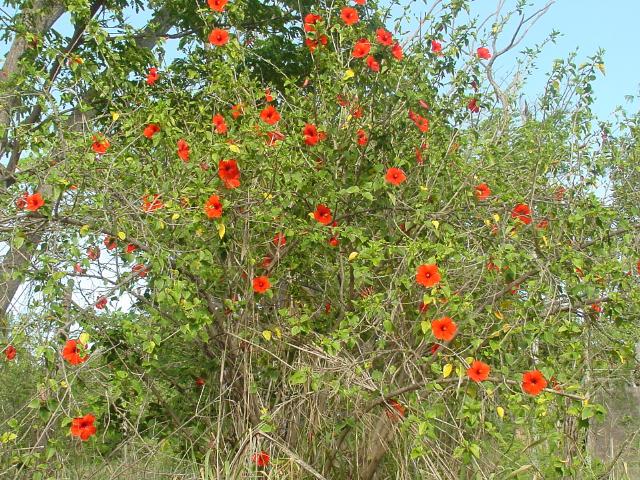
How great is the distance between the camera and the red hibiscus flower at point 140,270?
324 cm

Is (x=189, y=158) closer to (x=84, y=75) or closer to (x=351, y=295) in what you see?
(x=84, y=75)

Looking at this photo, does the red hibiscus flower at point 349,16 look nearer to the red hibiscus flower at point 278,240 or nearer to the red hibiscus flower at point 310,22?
the red hibiscus flower at point 310,22

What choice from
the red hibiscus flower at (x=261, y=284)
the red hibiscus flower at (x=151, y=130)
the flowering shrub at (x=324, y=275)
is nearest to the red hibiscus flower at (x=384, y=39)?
the flowering shrub at (x=324, y=275)

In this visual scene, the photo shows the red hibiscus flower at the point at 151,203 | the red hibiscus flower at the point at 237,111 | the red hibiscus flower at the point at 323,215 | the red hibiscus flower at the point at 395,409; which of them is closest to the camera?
the red hibiscus flower at the point at 151,203

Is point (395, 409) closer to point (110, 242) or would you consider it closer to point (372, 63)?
point (110, 242)

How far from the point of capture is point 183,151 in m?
3.55

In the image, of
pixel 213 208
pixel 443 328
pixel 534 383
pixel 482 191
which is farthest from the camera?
pixel 482 191

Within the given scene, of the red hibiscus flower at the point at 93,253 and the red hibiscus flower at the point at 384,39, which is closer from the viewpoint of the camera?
the red hibiscus flower at the point at 93,253

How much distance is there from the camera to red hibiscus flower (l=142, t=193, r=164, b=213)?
3.20m

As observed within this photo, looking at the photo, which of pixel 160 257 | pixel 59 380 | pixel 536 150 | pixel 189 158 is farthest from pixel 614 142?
pixel 59 380

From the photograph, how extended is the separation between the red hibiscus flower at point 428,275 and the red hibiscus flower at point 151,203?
3.68 feet

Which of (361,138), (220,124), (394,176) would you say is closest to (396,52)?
(361,138)

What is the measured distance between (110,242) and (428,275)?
1416 millimetres

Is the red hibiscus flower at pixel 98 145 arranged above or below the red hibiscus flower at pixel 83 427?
above
